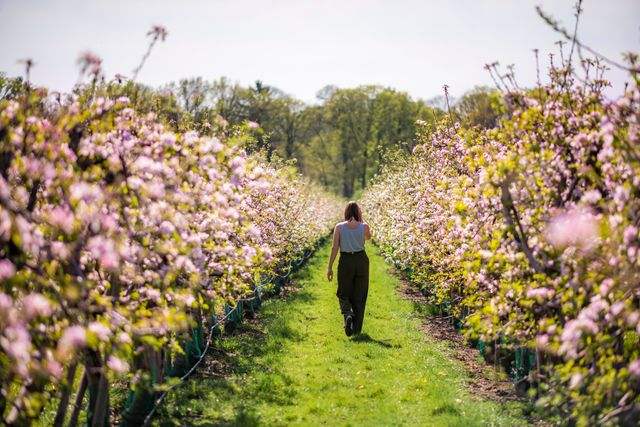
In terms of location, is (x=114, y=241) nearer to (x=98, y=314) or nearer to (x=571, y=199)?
(x=98, y=314)

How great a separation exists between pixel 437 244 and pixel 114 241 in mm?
8264

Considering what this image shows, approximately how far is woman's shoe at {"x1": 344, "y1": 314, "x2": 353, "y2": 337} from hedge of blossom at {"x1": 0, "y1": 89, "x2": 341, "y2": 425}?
5.92 m

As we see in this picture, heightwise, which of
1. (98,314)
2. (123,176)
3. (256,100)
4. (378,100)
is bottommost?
(98,314)

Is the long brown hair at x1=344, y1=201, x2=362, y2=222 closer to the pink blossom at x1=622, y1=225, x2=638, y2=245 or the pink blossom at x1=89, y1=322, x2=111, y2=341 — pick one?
the pink blossom at x1=622, y1=225, x2=638, y2=245

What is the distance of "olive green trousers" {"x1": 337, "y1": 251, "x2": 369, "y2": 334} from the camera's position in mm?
11312

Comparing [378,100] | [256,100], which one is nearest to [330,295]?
[256,100]

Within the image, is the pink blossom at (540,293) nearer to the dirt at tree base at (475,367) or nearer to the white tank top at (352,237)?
the dirt at tree base at (475,367)

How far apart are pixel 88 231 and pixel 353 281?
24.6ft

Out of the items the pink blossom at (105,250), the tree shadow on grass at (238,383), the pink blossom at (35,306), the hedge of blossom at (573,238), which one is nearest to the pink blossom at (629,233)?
the hedge of blossom at (573,238)

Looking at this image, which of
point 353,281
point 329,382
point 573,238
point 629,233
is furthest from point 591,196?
point 353,281

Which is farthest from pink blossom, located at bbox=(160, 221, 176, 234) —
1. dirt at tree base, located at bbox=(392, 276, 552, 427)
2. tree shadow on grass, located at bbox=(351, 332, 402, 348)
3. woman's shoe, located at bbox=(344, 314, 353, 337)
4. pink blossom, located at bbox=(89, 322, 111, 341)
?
woman's shoe, located at bbox=(344, 314, 353, 337)

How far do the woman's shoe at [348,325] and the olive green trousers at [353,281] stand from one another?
0.33 ft

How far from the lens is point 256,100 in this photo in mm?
60000

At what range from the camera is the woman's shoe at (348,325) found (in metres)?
11.6
